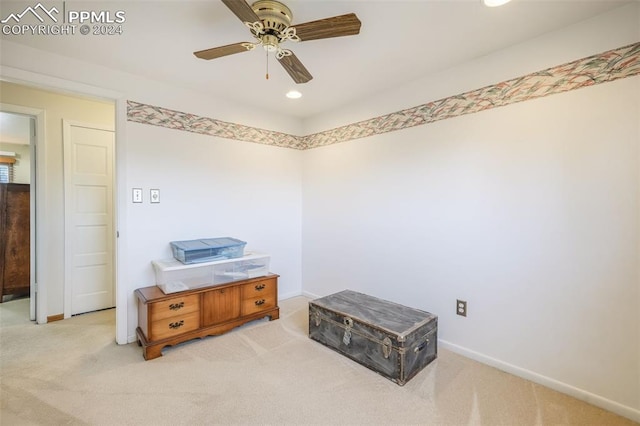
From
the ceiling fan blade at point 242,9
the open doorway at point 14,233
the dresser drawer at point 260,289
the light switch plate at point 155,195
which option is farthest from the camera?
the open doorway at point 14,233

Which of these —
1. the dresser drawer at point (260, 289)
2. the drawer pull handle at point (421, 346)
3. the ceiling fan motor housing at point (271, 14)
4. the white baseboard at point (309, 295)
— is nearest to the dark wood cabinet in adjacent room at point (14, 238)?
the dresser drawer at point (260, 289)

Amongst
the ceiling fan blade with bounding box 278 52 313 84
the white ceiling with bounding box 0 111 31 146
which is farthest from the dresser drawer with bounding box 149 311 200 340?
the white ceiling with bounding box 0 111 31 146

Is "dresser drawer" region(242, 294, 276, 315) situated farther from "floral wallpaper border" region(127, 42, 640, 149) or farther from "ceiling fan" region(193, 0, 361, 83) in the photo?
"ceiling fan" region(193, 0, 361, 83)

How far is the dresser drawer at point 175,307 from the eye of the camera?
2325mm

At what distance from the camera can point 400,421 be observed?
1648mm

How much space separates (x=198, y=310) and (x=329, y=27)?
2432mm

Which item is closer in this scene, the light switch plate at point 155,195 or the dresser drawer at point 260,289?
the light switch plate at point 155,195

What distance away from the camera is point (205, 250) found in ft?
8.69

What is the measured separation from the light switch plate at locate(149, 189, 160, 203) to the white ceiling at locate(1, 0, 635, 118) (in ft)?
3.45

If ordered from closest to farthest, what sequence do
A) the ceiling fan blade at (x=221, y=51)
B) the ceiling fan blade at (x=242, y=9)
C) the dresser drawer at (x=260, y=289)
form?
the ceiling fan blade at (x=242, y=9), the ceiling fan blade at (x=221, y=51), the dresser drawer at (x=260, y=289)

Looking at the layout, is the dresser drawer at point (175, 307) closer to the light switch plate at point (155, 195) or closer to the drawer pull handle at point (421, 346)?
the light switch plate at point (155, 195)

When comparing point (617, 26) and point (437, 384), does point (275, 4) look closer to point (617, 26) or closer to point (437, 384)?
point (617, 26)

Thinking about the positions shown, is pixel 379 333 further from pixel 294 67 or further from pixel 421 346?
pixel 294 67

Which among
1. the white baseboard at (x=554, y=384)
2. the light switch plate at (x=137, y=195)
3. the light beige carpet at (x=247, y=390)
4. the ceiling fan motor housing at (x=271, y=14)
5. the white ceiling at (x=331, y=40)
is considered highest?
the white ceiling at (x=331, y=40)
